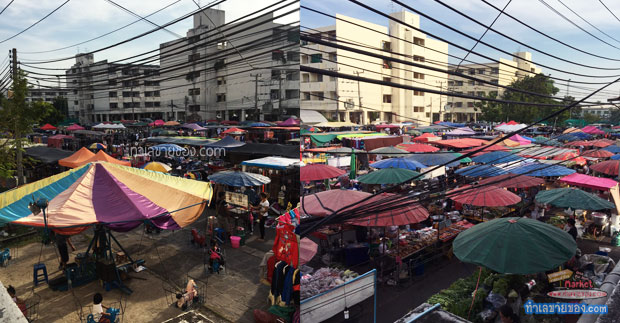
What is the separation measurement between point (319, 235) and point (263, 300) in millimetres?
1302

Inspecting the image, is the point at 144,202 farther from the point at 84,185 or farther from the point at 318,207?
the point at 318,207

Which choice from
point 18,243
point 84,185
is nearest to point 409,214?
point 84,185

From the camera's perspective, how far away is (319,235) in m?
5.88

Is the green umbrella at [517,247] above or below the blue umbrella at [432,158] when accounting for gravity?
below

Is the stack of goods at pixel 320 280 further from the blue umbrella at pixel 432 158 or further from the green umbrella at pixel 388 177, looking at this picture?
the blue umbrella at pixel 432 158

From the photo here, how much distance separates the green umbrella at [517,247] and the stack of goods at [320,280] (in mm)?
1366

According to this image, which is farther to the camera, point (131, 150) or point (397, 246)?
point (131, 150)

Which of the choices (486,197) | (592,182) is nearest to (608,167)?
(592,182)

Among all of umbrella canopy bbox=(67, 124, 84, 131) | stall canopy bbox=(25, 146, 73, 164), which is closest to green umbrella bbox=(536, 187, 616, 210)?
stall canopy bbox=(25, 146, 73, 164)

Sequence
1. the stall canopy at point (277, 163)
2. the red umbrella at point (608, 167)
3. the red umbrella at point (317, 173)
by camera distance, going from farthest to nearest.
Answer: the red umbrella at point (608, 167), the stall canopy at point (277, 163), the red umbrella at point (317, 173)

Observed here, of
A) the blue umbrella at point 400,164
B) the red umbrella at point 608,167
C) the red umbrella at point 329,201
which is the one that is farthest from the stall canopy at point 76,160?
the red umbrella at point 608,167

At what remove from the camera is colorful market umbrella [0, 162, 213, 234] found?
5.10m

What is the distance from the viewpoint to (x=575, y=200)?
7.02 meters

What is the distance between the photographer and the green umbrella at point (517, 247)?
3688 millimetres
